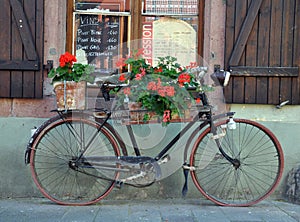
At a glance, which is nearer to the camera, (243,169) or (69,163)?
(69,163)

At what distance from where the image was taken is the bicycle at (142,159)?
5078 millimetres

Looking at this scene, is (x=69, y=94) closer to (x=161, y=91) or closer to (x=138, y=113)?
(x=138, y=113)

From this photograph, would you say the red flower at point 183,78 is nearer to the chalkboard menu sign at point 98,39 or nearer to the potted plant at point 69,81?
the potted plant at point 69,81

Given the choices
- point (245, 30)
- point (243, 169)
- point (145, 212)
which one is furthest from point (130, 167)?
point (245, 30)

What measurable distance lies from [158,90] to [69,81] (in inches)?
33.6

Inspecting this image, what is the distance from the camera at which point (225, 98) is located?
5.68 metres

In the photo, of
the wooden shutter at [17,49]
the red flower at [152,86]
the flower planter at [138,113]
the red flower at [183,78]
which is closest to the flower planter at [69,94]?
the flower planter at [138,113]

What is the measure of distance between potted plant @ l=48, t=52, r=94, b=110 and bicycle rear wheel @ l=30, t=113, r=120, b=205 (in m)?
0.24

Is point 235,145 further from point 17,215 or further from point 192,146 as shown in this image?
point 17,215

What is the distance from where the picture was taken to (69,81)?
489 cm

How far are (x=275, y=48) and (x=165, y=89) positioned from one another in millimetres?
1606

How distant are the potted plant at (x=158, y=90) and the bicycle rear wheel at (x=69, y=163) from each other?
547mm

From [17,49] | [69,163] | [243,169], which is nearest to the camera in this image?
[69,163]

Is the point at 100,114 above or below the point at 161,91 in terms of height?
below
